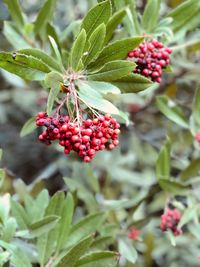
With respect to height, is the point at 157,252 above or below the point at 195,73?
below

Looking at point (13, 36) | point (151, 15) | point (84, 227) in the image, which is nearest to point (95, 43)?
point (151, 15)

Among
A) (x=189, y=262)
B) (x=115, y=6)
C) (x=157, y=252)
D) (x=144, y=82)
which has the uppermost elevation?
(x=115, y=6)

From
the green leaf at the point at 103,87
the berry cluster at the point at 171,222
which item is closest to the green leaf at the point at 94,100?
the green leaf at the point at 103,87

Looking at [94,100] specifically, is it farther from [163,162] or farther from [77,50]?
[163,162]

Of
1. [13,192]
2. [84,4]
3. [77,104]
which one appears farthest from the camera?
[84,4]

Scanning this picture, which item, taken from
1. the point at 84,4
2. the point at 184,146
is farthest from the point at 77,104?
the point at 84,4

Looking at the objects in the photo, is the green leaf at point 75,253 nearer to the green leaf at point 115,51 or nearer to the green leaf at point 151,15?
the green leaf at point 115,51

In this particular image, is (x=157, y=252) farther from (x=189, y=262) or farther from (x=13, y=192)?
(x=13, y=192)
